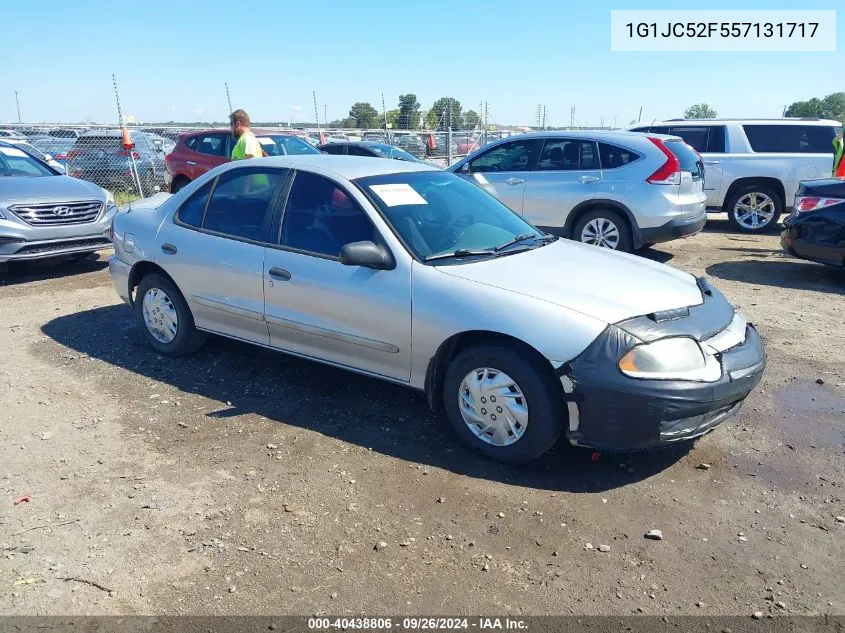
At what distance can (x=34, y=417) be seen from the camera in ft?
14.8

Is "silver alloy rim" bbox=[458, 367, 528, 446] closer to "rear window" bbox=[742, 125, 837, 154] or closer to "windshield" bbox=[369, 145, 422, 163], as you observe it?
"rear window" bbox=[742, 125, 837, 154]

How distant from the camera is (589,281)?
3.98 metres

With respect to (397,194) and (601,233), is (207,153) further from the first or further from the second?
(397,194)

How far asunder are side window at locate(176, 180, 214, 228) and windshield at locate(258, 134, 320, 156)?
761 cm

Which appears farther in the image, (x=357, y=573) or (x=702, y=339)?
(x=702, y=339)

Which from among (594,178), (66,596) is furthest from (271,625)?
(594,178)

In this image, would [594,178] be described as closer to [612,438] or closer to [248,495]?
[612,438]

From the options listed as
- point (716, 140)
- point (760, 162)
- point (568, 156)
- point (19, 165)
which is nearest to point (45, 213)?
point (19, 165)

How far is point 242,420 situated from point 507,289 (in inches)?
76.0

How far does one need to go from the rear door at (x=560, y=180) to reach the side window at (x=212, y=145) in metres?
6.44

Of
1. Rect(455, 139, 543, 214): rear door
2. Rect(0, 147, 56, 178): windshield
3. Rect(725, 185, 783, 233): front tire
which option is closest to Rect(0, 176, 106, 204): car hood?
Rect(0, 147, 56, 178): windshield

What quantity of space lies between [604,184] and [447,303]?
216 inches

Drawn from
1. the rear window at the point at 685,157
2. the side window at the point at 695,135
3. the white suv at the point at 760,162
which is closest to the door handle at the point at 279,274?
the rear window at the point at 685,157

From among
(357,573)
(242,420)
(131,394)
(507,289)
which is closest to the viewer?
(357,573)
